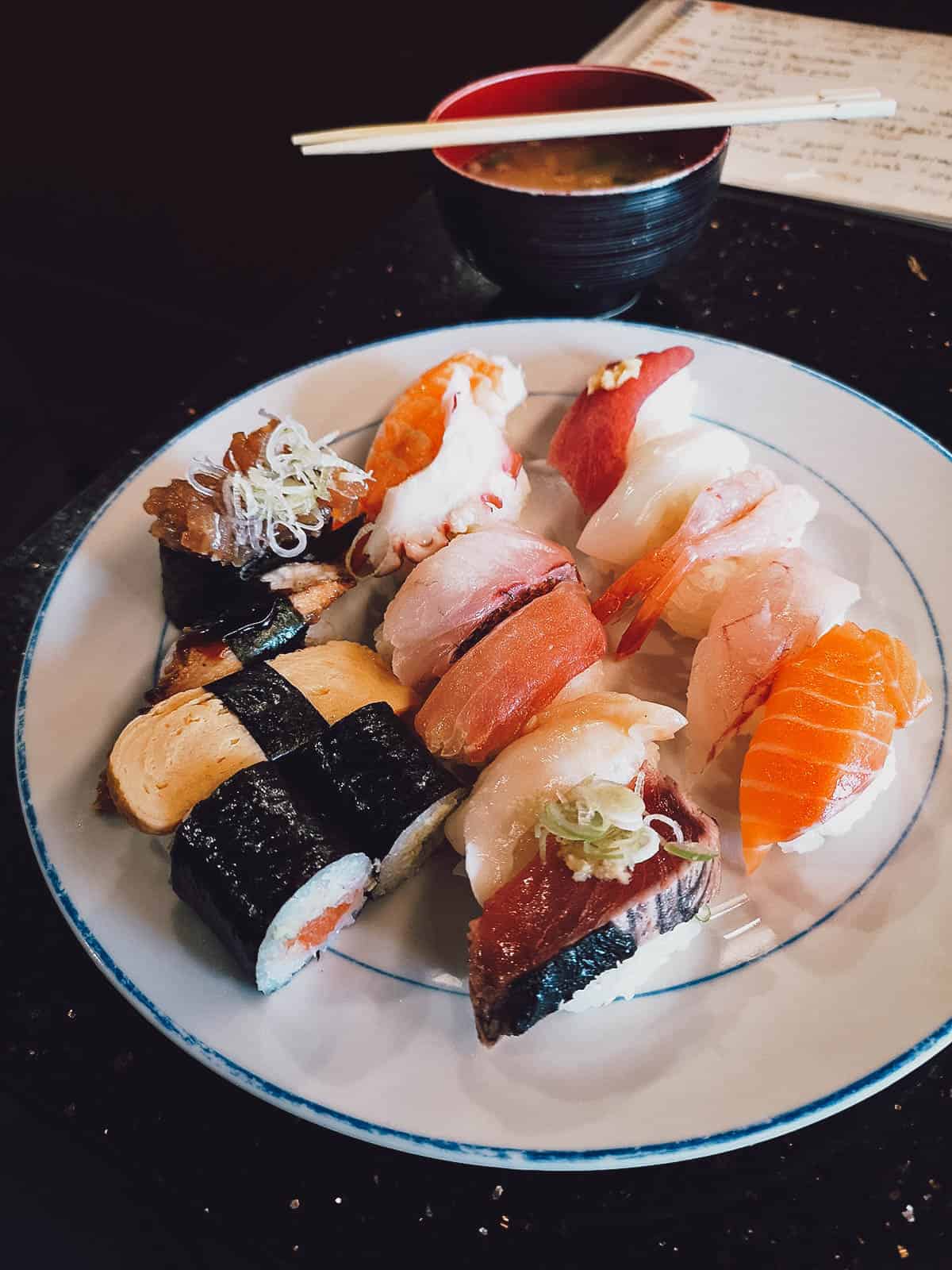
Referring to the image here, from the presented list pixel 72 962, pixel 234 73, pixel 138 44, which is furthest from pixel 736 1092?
pixel 138 44

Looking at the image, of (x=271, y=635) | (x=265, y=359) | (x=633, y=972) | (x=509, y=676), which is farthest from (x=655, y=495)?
(x=265, y=359)

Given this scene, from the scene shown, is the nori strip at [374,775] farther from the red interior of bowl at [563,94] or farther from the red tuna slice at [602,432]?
the red interior of bowl at [563,94]

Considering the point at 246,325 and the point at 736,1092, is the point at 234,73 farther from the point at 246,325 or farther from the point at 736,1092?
the point at 736,1092

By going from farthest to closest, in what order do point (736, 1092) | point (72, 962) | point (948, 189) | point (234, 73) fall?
point (234, 73) → point (948, 189) → point (72, 962) → point (736, 1092)

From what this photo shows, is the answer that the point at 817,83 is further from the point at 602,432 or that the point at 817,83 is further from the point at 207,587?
the point at 207,587

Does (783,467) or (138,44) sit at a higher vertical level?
(138,44)

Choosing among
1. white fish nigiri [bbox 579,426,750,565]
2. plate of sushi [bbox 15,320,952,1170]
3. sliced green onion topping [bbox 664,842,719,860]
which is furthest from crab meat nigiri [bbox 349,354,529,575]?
sliced green onion topping [bbox 664,842,719,860]

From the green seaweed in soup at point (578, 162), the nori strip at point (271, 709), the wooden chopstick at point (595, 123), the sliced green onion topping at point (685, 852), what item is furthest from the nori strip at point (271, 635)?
the green seaweed in soup at point (578, 162)
